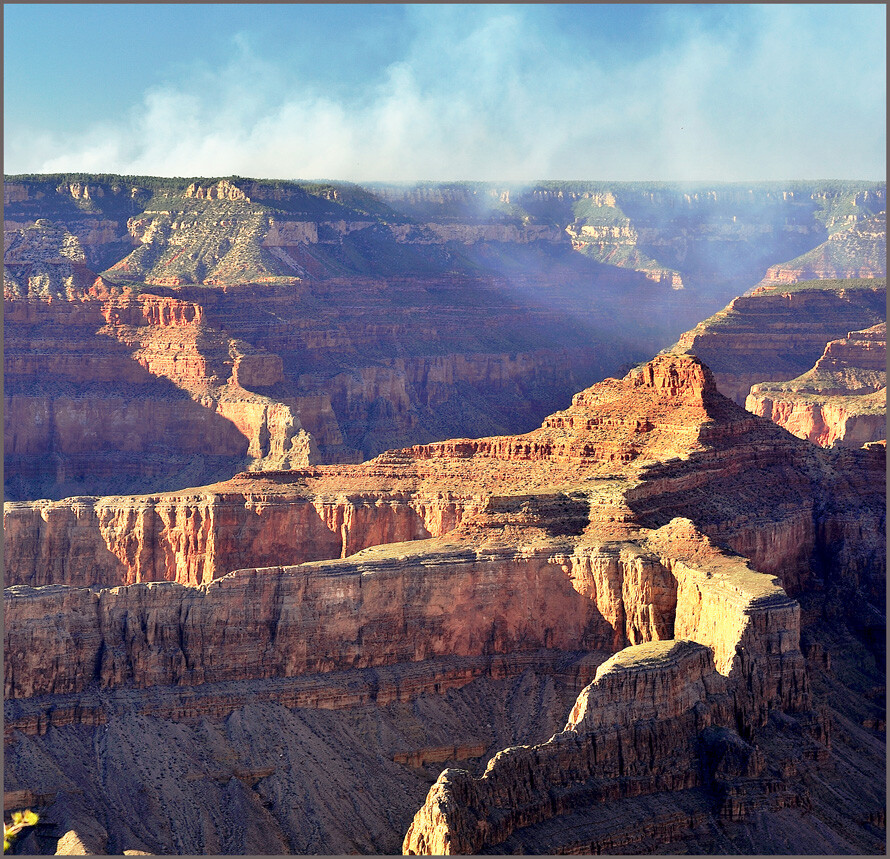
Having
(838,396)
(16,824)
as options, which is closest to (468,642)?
(16,824)

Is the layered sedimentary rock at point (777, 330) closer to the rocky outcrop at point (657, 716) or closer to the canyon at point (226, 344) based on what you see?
the canyon at point (226, 344)

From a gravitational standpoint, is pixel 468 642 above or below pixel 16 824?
above

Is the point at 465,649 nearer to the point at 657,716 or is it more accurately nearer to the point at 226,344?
the point at 657,716

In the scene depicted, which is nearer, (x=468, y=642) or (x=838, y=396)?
(x=468, y=642)

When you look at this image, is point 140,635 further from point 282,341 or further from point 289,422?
point 282,341

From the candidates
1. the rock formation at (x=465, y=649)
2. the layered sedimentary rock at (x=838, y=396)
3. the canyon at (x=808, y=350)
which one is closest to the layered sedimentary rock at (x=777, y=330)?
the canyon at (x=808, y=350)

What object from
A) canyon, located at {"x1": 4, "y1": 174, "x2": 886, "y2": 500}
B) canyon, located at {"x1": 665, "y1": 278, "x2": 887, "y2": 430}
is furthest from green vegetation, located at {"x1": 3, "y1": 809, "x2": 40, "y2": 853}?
canyon, located at {"x1": 665, "y1": 278, "x2": 887, "y2": 430}

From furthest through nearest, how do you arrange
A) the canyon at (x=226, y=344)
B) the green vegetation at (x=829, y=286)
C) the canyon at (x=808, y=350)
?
the green vegetation at (x=829, y=286)
the canyon at (x=808, y=350)
the canyon at (x=226, y=344)
